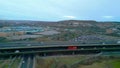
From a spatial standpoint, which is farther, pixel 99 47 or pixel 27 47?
pixel 99 47

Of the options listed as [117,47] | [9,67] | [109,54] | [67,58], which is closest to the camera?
[9,67]

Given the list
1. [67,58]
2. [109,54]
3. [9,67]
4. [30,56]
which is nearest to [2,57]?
[30,56]

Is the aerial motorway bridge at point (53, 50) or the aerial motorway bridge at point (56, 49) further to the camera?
the aerial motorway bridge at point (56, 49)

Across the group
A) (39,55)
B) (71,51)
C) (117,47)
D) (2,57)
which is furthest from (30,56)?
(117,47)

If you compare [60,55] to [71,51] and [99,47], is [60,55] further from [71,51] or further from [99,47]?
[99,47]

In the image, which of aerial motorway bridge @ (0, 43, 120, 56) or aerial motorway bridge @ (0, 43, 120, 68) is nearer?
aerial motorway bridge @ (0, 43, 120, 68)

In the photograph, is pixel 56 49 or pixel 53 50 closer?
pixel 53 50

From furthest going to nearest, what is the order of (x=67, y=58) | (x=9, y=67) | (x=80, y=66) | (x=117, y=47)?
(x=117, y=47) → (x=67, y=58) → (x=80, y=66) → (x=9, y=67)

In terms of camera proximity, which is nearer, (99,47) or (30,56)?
(30,56)

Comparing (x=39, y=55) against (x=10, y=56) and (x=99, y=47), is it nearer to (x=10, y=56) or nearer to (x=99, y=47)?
(x=10, y=56)
